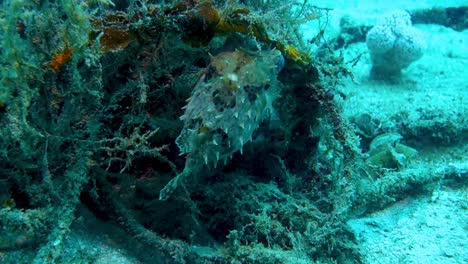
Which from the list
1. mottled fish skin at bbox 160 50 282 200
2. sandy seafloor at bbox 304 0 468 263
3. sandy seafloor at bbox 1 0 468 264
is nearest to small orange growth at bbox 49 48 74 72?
mottled fish skin at bbox 160 50 282 200

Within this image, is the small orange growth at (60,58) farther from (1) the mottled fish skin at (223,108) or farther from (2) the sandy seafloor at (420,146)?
(2) the sandy seafloor at (420,146)

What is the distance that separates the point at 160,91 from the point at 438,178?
2.87m

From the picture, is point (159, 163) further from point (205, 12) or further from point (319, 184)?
point (319, 184)

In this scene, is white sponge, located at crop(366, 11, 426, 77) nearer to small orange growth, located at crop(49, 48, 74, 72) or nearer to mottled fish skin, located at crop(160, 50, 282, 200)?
mottled fish skin, located at crop(160, 50, 282, 200)

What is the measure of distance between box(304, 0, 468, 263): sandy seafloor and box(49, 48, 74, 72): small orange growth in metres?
2.07

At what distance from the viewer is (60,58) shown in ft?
6.83

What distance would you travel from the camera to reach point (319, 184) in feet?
10.3

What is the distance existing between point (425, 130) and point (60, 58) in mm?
4369

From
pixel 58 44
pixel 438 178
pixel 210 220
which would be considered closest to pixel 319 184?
pixel 210 220

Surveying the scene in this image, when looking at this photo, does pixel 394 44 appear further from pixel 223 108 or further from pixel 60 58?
pixel 60 58

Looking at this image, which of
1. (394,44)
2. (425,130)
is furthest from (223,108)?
(394,44)

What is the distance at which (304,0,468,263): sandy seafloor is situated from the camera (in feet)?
9.50

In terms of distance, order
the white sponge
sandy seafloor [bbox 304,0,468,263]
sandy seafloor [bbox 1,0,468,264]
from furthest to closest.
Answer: the white sponge → sandy seafloor [bbox 304,0,468,263] → sandy seafloor [bbox 1,0,468,264]

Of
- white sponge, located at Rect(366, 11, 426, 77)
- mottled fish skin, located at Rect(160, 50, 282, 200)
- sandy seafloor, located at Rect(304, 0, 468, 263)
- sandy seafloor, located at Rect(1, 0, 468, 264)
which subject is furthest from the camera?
white sponge, located at Rect(366, 11, 426, 77)
